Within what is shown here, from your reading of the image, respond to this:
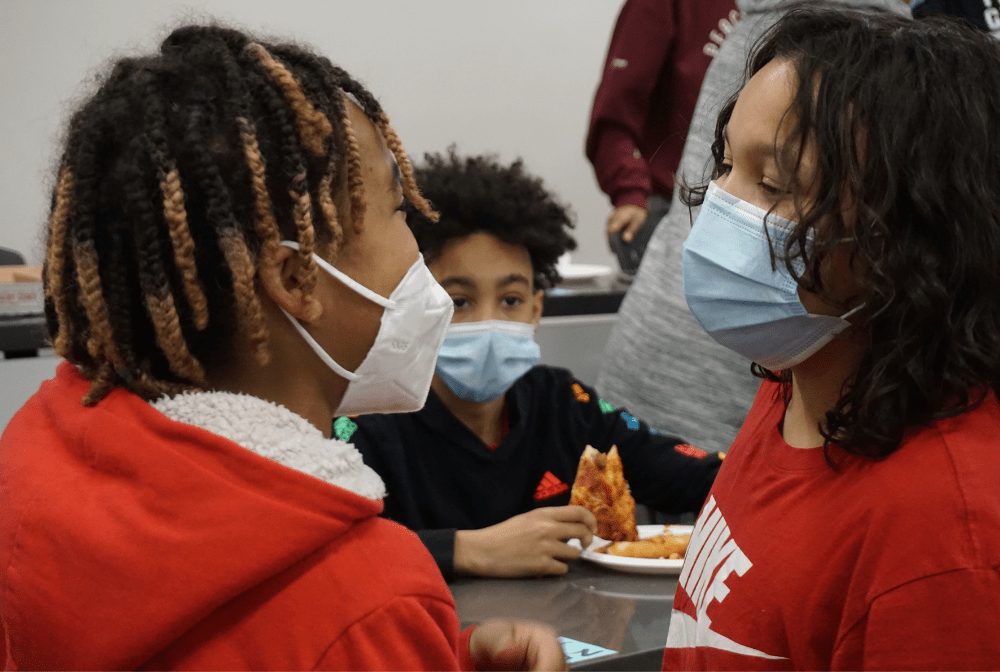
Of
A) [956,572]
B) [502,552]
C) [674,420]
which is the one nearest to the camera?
[956,572]

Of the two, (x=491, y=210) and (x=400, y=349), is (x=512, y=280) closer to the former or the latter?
(x=491, y=210)

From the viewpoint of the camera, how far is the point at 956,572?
0.73 m

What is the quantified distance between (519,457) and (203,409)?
121cm

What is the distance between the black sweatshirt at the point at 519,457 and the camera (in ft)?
6.03

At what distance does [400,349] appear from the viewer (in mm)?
1033

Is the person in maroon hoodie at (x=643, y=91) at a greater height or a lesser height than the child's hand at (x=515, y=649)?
greater

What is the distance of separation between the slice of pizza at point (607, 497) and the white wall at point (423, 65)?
249cm

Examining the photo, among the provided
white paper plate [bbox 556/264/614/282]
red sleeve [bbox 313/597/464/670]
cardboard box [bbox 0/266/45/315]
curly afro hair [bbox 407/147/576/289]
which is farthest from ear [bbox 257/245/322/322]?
white paper plate [bbox 556/264/614/282]

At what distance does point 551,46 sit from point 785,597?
4.56 meters

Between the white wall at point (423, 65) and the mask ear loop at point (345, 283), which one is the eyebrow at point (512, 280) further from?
the white wall at point (423, 65)

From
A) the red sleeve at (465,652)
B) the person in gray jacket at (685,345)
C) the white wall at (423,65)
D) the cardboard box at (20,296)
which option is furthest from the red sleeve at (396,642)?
the white wall at (423,65)

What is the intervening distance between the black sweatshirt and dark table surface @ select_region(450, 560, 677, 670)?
1.09 ft

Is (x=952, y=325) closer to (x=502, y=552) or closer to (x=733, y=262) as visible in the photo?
(x=733, y=262)

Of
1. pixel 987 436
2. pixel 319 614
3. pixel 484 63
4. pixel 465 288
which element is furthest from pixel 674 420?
pixel 484 63
